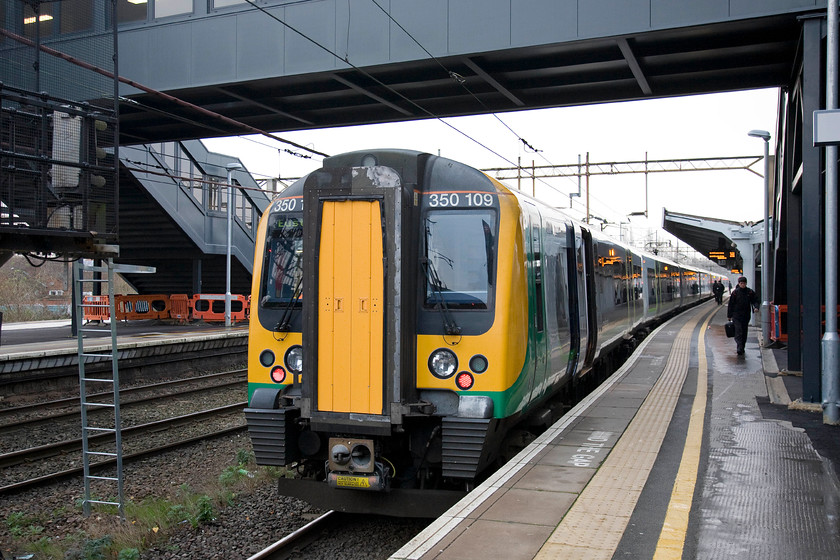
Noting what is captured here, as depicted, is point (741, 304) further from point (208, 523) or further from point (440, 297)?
point (208, 523)

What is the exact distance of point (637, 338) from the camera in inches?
862

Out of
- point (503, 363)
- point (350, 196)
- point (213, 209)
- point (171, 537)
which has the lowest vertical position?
point (171, 537)

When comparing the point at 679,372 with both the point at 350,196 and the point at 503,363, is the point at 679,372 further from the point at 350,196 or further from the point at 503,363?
A: the point at 350,196

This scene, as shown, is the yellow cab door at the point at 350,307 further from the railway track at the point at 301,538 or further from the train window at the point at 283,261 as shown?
the railway track at the point at 301,538

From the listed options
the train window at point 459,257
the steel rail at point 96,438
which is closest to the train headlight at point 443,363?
the train window at point 459,257

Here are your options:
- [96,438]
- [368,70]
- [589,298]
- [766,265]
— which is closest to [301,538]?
[96,438]

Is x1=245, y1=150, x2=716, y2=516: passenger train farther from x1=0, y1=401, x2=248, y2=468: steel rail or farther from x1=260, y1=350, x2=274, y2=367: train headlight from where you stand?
x1=0, y1=401, x2=248, y2=468: steel rail

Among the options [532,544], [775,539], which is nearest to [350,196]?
[532,544]

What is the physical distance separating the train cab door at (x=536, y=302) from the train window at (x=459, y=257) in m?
0.66

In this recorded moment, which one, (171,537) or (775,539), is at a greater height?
(775,539)

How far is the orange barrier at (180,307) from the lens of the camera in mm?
29234

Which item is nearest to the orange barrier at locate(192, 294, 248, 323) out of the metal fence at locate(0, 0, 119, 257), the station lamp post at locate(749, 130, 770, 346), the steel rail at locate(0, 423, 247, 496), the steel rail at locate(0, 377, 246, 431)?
the steel rail at locate(0, 377, 246, 431)

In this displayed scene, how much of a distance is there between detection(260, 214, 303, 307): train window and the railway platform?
2.39 metres

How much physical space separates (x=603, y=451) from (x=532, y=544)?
104 inches
